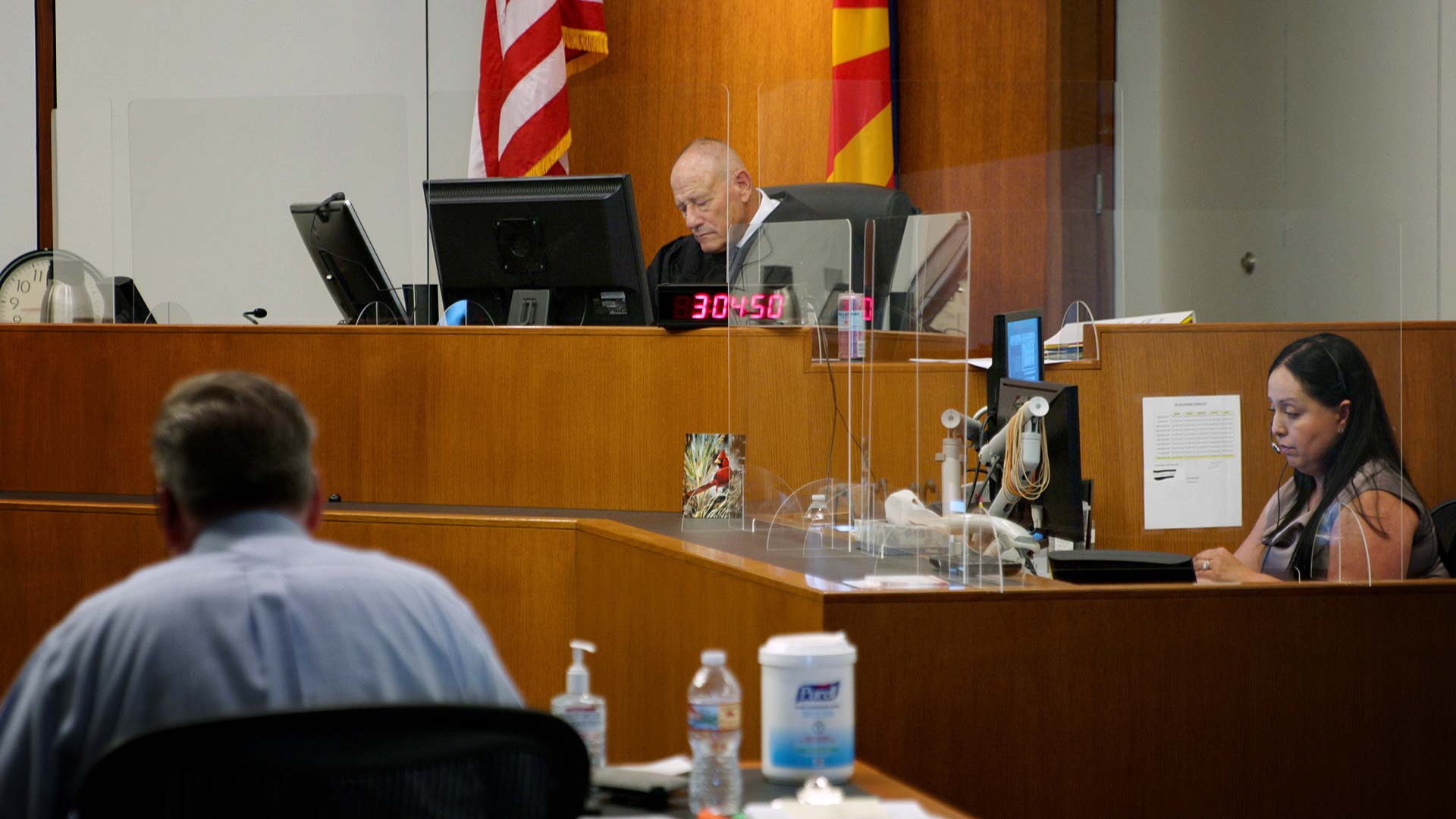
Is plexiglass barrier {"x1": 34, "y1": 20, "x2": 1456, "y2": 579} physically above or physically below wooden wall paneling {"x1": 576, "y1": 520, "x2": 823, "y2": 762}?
above

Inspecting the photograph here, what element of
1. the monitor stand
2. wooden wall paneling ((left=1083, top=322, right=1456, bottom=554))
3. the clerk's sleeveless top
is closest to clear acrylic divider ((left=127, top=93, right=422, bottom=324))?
the monitor stand

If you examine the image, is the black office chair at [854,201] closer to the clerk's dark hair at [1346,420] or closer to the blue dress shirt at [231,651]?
the clerk's dark hair at [1346,420]

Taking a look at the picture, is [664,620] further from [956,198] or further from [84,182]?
[84,182]

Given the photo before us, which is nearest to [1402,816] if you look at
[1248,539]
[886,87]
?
[1248,539]

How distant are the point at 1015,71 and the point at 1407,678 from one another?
322 centimetres

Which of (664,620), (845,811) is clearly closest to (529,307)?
(664,620)

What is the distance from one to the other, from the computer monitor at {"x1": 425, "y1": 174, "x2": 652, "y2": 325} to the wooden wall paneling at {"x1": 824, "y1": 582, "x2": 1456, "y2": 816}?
1.65 metres

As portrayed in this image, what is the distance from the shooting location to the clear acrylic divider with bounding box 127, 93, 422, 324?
4008mm

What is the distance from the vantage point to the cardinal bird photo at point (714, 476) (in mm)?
3131

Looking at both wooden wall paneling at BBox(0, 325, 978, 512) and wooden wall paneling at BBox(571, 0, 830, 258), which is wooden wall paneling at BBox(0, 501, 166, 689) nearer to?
wooden wall paneling at BBox(0, 325, 978, 512)

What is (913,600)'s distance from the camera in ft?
6.61

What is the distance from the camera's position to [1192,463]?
2.62 meters

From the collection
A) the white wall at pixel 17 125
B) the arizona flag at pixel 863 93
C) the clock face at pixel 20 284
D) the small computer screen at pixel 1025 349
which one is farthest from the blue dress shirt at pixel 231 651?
the white wall at pixel 17 125

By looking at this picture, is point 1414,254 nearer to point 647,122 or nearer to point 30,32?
point 647,122
